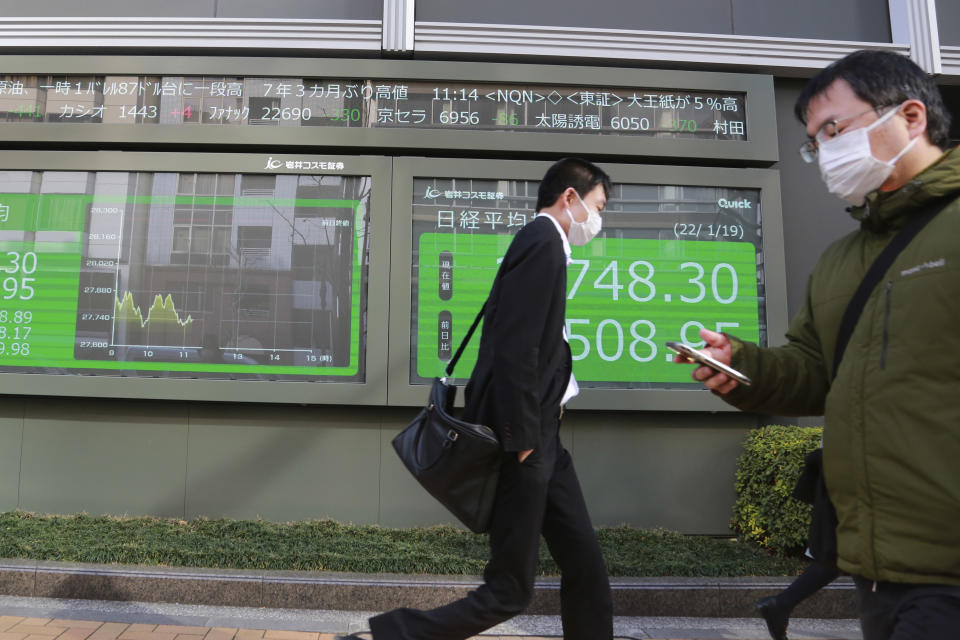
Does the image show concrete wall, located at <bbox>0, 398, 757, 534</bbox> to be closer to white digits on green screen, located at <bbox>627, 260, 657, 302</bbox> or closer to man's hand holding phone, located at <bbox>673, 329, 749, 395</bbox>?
white digits on green screen, located at <bbox>627, 260, 657, 302</bbox>

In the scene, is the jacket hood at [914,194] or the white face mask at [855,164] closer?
the jacket hood at [914,194]

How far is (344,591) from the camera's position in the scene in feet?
13.0

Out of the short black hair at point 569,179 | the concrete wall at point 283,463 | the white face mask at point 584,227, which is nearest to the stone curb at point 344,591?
the concrete wall at point 283,463

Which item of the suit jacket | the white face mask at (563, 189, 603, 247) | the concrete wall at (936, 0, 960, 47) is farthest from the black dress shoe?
the concrete wall at (936, 0, 960, 47)

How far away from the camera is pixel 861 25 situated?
6.00 meters

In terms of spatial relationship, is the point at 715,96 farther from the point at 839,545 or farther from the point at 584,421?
the point at 839,545

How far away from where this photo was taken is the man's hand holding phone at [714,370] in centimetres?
180

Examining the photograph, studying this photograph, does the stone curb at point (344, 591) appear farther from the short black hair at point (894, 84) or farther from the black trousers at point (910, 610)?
the short black hair at point (894, 84)

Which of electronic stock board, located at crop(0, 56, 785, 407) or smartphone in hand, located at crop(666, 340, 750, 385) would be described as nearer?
smartphone in hand, located at crop(666, 340, 750, 385)

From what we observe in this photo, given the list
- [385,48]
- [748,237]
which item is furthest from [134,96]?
[748,237]

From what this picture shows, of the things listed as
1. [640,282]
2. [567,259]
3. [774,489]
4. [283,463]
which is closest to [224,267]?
[283,463]

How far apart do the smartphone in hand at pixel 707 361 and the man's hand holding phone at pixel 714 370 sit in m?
0.02

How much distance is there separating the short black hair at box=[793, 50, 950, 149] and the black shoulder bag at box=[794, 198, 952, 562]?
238 millimetres

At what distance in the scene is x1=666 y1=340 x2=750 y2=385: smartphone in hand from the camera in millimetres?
1702
